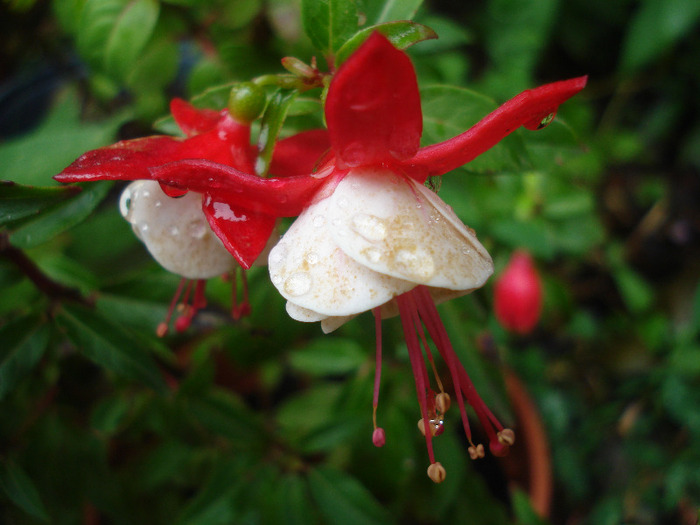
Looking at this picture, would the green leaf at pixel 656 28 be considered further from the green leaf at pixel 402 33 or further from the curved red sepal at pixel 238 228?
the curved red sepal at pixel 238 228

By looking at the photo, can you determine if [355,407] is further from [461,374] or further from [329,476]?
[461,374]

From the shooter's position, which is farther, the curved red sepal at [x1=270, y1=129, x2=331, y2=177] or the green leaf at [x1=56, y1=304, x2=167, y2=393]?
the green leaf at [x1=56, y1=304, x2=167, y2=393]

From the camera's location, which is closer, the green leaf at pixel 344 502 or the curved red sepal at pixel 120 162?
the curved red sepal at pixel 120 162

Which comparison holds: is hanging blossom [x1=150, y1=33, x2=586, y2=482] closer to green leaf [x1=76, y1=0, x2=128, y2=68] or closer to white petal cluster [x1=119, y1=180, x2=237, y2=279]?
white petal cluster [x1=119, y1=180, x2=237, y2=279]

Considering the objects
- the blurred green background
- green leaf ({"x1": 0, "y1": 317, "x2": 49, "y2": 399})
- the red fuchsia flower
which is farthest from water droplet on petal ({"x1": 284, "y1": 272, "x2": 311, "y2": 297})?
the red fuchsia flower

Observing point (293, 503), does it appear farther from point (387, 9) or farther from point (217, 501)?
point (387, 9)

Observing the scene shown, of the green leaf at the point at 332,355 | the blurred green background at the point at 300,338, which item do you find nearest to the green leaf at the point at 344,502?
the blurred green background at the point at 300,338
